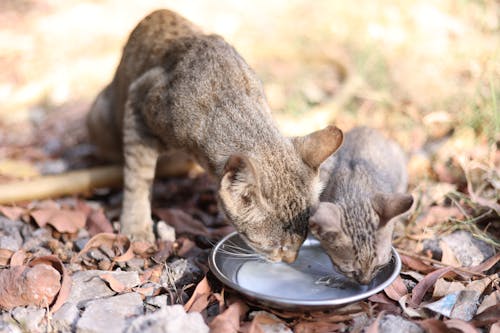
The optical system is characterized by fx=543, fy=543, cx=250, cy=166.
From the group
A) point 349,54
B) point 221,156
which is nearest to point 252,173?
point 221,156

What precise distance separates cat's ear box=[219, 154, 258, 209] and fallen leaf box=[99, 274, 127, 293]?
3.20ft

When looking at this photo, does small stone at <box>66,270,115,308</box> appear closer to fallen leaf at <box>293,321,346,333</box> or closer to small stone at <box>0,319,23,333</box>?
small stone at <box>0,319,23,333</box>

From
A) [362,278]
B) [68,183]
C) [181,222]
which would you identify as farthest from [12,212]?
[362,278]

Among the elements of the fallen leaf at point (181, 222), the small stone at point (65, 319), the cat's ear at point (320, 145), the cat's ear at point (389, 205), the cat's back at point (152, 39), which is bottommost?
the fallen leaf at point (181, 222)

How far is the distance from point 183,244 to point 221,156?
96cm

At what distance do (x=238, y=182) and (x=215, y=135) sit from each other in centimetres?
61

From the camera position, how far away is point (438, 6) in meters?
9.23

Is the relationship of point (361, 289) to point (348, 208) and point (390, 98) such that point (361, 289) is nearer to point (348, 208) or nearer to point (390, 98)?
point (348, 208)

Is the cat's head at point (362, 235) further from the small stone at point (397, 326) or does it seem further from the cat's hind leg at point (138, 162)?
the cat's hind leg at point (138, 162)

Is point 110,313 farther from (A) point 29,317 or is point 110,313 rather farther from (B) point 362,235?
(B) point 362,235

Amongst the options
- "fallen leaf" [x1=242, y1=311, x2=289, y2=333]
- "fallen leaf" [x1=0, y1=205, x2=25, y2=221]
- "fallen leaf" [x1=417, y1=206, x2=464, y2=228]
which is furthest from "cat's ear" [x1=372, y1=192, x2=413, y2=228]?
"fallen leaf" [x1=0, y1=205, x2=25, y2=221]

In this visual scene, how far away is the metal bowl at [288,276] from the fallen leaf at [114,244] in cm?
82

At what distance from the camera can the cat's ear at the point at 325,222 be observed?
341 cm

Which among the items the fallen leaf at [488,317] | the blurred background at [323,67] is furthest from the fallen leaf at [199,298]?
the blurred background at [323,67]
